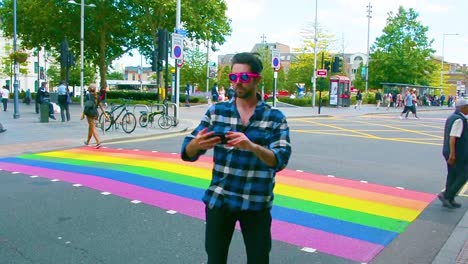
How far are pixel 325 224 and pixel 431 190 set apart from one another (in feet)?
10.9

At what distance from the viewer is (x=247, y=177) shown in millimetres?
2820

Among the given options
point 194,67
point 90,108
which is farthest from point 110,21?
point 90,108

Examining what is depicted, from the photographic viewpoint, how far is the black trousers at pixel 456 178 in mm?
6789

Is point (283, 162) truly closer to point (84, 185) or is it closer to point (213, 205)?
point (213, 205)

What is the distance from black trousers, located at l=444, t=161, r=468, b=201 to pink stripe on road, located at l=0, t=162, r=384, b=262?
2331mm

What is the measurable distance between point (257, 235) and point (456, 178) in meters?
Result: 5.02

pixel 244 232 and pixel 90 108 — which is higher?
pixel 90 108

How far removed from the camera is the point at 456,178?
6.85 m

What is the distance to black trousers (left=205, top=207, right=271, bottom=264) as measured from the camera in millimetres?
2861

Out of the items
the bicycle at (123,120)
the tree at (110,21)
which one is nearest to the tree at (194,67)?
the tree at (110,21)

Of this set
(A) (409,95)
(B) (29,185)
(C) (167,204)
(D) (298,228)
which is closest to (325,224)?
(D) (298,228)

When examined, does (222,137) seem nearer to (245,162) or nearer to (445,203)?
(245,162)

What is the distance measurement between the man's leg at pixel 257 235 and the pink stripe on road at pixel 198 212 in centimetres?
221

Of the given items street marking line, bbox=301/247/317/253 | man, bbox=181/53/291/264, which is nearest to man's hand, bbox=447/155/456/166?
street marking line, bbox=301/247/317/253
